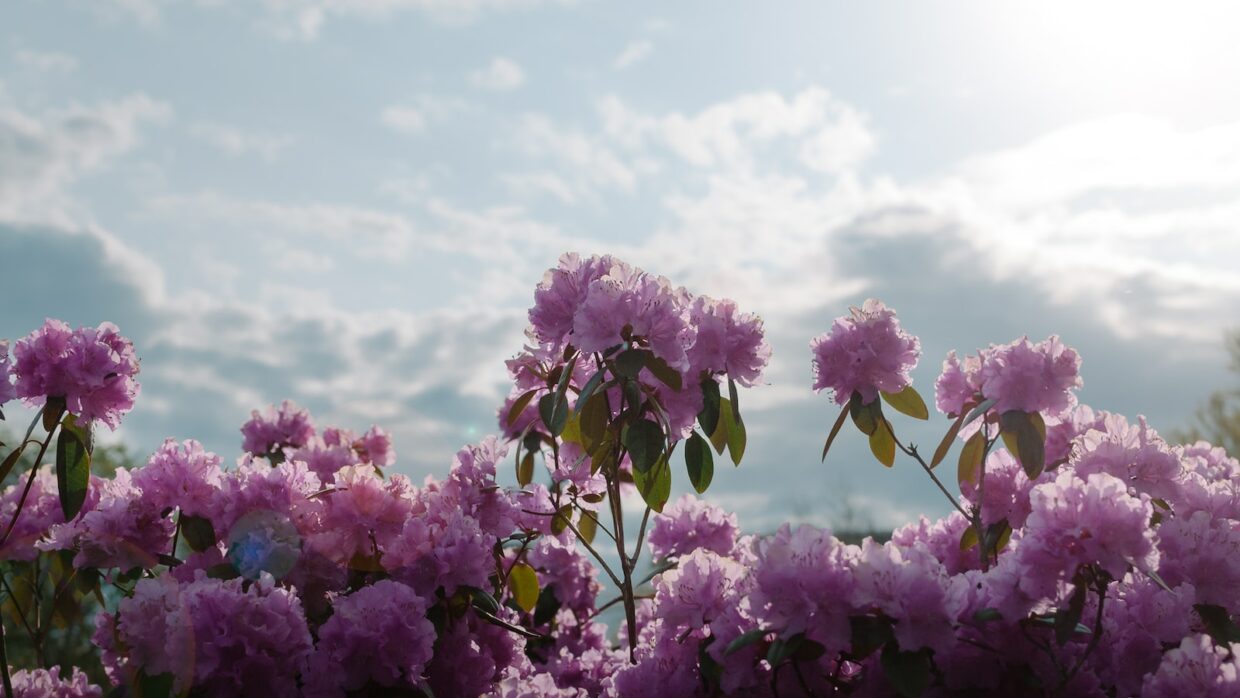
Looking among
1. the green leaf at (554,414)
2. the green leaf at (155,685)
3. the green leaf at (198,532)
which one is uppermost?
the green leaf at (554,414)

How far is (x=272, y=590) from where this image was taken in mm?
2412

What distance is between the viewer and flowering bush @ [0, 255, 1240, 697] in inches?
83.1

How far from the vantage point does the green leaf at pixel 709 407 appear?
8.77ft

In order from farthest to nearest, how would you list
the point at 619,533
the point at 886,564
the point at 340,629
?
the point at 619,533
the point at 340,629
the point at 886,564

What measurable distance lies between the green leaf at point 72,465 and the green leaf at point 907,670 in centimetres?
236

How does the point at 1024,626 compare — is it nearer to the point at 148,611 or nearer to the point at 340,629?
the point at 340,629

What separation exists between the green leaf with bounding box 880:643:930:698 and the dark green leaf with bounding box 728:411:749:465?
38.1 inches

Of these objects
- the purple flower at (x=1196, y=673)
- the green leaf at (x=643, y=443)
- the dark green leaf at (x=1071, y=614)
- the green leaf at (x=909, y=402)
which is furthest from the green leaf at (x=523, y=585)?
the purple flower at (x=1196, y=673)

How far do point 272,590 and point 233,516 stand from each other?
49 cm

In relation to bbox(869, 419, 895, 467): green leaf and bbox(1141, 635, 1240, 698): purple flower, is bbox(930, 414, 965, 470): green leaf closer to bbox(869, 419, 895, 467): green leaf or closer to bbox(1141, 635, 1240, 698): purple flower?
bbox(869, 419, 895, 467): green leaf

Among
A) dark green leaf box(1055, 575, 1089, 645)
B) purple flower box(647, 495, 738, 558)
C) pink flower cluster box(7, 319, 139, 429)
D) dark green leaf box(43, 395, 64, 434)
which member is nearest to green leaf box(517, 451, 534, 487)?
purple flower box(647, 495, 738, 558)

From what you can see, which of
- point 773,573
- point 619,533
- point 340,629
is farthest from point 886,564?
point 340,629

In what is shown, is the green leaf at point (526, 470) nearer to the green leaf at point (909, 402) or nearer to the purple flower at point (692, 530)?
the purple flower at point (692, 530)

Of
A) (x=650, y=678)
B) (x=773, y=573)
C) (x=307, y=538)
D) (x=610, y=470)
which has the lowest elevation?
(x=650, y=678)
